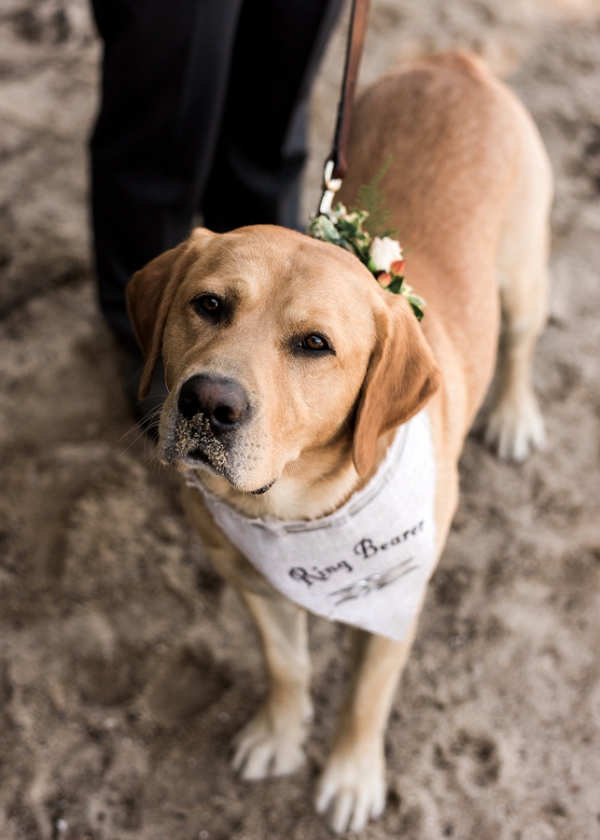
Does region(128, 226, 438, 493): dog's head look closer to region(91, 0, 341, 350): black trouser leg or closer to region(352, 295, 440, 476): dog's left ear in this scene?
region(352, 295, 440, 476): dog's left ear

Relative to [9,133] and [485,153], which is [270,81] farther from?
[9,133]

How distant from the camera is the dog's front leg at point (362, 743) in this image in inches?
89.4

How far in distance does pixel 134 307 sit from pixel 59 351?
1.68 m

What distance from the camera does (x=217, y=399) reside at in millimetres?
1556

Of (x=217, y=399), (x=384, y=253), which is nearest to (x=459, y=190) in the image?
(x=384, y=253)

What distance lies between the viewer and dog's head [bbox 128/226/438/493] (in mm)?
1607

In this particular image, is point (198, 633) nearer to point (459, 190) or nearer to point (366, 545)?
point (366, 545)

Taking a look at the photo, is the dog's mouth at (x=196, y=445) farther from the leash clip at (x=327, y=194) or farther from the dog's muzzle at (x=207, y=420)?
the leash clip at (x=327, y=194)

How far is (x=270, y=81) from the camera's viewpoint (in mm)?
3020

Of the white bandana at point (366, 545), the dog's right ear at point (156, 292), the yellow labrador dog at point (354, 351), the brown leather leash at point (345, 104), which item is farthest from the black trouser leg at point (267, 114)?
the white bandana at point (366, 545)

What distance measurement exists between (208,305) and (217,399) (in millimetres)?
340

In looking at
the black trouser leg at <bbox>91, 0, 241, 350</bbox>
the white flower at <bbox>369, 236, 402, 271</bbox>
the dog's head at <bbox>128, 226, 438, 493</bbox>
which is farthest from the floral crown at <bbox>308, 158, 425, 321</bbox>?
the black trouser leg at <bbox>91, 0, 241, 350</bbox>

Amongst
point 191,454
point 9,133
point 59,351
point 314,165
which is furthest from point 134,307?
point 9,133

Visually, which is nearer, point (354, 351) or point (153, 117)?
point (354, 351)
